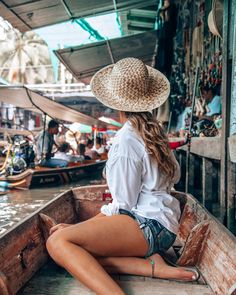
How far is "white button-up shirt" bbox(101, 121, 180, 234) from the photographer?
192 cm

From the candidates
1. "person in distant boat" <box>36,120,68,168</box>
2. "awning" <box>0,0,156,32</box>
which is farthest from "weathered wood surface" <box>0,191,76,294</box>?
"person in distant boat" <box>36,120,68,168</box>

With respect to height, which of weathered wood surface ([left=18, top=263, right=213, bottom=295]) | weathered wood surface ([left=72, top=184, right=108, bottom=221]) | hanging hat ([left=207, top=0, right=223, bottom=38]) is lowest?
weathered wood surface ([left=18, top=263, right=213, bottom=295])

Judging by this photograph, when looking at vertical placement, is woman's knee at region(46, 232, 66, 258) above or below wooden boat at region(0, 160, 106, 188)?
above

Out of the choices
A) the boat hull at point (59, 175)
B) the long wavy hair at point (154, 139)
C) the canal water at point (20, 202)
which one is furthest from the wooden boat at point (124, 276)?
the boat hull at point (59, 175)

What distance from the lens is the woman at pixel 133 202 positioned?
6.07 ft

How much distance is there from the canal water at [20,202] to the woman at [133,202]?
12.1 ft

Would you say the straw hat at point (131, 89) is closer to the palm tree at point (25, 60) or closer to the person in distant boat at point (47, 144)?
the person in distant boat at point (47, 144)

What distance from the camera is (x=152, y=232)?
196 cm

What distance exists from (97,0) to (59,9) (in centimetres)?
69

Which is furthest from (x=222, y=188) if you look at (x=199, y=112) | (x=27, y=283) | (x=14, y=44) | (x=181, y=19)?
(x=14, y=44)

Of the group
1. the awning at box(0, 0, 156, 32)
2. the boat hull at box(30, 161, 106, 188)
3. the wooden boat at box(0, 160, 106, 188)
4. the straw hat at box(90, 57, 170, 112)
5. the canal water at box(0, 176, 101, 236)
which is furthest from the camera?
the boat hull at box(30, 161, 106, 188)

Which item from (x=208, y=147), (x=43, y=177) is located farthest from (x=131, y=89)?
(x=43, y=177)

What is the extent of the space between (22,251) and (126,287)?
652mm

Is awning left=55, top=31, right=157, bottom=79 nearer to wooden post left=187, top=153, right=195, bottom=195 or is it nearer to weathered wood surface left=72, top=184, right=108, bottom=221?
wooden post left=187, top=153, right=195, bottom=195
